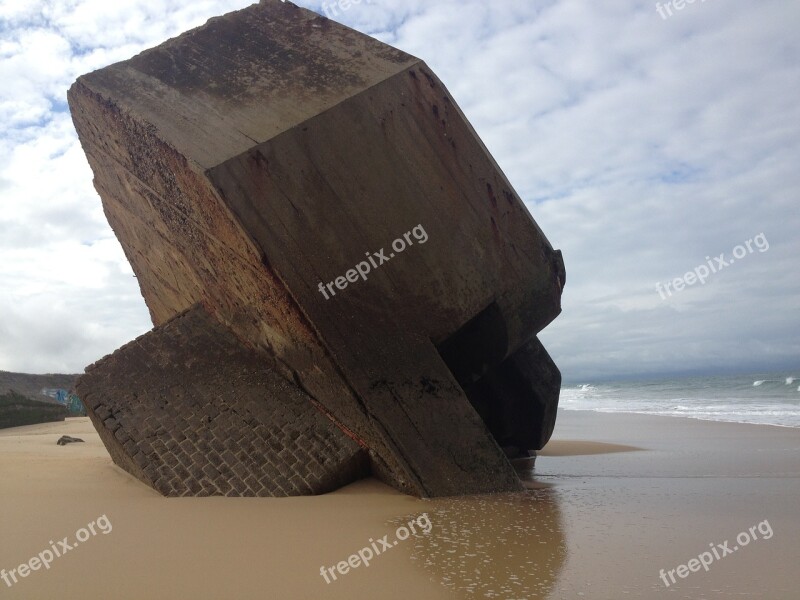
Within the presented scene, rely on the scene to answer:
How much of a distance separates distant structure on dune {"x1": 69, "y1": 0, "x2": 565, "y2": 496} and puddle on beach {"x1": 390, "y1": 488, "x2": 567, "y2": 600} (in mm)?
374

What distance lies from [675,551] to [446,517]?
98 centimetres

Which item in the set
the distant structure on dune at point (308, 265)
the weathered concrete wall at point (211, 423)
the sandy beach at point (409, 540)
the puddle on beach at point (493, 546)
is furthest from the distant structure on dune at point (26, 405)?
the puddle on beach at point (493, 546)

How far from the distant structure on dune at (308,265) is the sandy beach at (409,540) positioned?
0.98 feet

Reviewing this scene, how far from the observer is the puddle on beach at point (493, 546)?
7.28ft

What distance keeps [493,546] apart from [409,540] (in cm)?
33

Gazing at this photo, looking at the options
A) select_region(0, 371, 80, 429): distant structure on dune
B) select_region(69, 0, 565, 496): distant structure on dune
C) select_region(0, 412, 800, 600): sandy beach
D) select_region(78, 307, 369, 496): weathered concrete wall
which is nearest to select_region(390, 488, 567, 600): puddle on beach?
select_region(0, 412, 800, 600): sandy beach

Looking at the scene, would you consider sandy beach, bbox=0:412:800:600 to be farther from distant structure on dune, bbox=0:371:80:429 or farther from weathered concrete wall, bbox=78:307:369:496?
distant structure on dune, bbox=0:371:80:429

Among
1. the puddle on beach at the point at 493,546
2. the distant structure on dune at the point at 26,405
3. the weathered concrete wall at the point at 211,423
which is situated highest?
the weathered concrete wall at the point at 211,423

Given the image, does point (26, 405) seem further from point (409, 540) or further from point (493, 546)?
point (493, 546)

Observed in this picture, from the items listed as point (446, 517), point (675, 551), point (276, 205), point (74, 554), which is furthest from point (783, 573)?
point (276, 205)

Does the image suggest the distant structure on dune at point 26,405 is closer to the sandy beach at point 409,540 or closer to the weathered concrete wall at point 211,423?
the weathered concrete wall at point 211,423

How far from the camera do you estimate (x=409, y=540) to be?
277cm

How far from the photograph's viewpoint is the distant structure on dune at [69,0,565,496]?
12.1 ft

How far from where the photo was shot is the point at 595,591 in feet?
7.02
